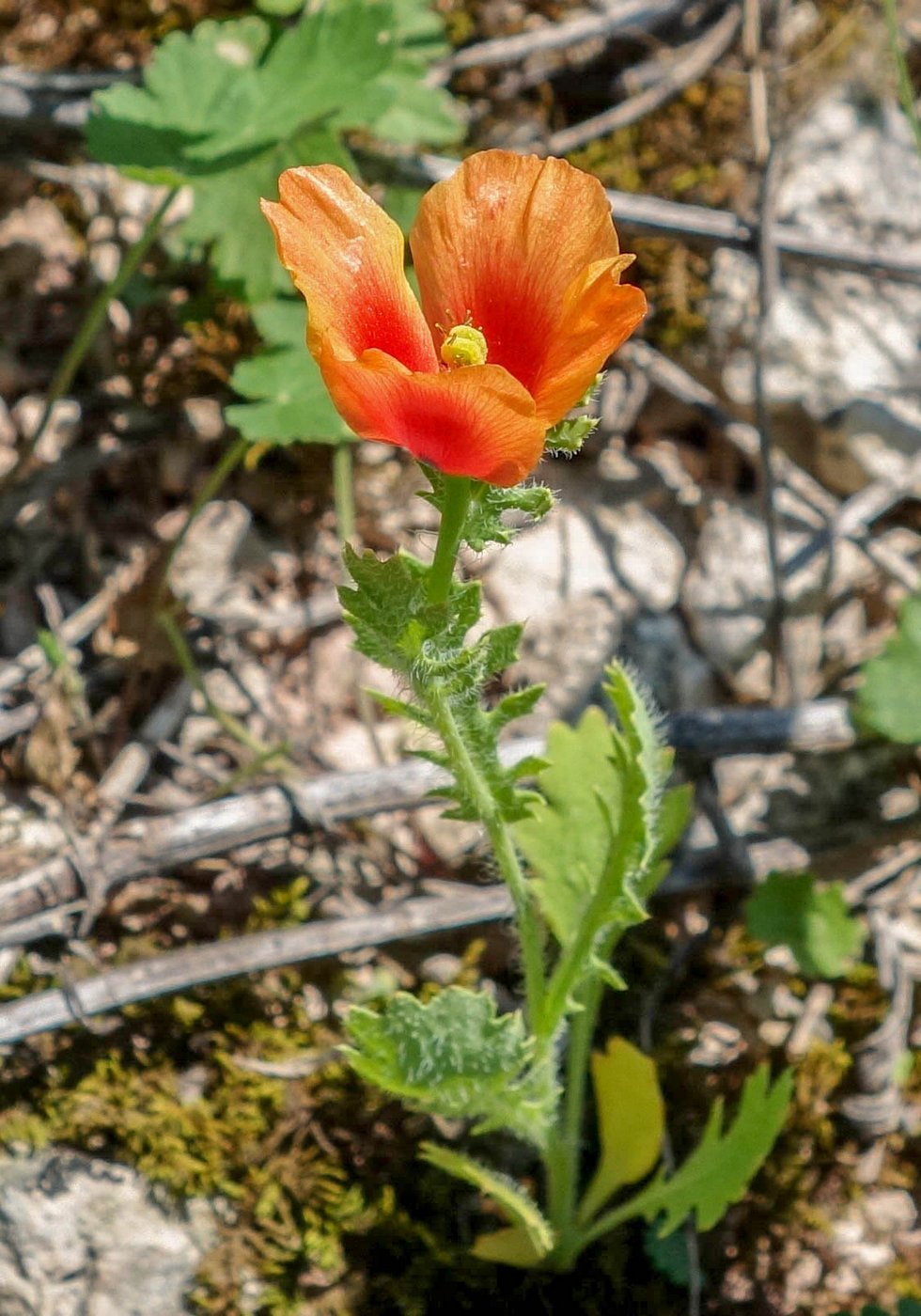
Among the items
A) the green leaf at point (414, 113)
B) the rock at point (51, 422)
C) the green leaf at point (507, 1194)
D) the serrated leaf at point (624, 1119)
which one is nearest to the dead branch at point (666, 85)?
the green leaf at point (414, 113)

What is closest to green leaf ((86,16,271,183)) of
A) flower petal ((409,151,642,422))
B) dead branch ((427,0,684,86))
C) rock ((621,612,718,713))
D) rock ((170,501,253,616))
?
dead branch ((427,0,684,86))

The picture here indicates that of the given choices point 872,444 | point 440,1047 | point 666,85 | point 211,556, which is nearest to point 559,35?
point 666,85

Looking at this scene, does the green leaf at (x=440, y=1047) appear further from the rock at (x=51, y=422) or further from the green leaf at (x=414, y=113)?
the green leaf at (x=414, y=113)

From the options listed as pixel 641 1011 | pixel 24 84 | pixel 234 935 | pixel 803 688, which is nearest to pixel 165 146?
pixel 24 84

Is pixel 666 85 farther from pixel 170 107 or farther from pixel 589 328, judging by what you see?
pixel 589 328

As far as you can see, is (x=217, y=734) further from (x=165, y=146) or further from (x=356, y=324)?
(x=356, y=324)

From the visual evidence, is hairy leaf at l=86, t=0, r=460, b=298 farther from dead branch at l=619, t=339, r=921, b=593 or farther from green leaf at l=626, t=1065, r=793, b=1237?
green leaf at l=626, t=1065, r=793, b=1237
